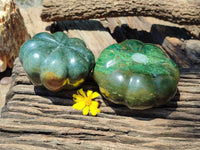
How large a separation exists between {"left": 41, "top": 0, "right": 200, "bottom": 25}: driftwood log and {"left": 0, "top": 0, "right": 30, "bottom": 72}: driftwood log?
0.45 metres

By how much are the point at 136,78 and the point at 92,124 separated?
0.60 meters

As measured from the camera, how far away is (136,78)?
1.88 m

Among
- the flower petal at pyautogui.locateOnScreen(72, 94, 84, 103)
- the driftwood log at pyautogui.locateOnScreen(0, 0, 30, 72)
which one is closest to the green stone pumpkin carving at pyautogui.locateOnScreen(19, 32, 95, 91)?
the flower petal at pyautogui.locateOnScreen(72, 94, 84, 103)

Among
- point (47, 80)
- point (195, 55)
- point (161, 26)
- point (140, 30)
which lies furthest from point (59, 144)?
point (161, 26)

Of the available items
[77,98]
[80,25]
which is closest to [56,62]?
[77,98]

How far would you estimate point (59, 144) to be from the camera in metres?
1.89

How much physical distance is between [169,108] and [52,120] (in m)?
1.16

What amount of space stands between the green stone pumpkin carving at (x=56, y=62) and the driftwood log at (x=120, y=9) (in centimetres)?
146

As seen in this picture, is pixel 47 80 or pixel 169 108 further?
pixel 169 108

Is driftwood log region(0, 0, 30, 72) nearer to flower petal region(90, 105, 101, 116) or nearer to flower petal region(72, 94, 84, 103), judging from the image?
flower petal region(72, 94, 84, 103)

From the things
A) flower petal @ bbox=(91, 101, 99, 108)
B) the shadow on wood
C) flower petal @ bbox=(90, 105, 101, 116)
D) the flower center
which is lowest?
flower petal @ bbox=(90, 105, 101, 116)

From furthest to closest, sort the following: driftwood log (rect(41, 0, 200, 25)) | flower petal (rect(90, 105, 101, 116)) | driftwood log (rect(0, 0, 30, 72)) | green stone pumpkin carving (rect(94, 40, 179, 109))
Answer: driftwood log (rect(41, 0, 200, 25))
driftwood log (rect(0, 0, 30, 72))
flower petal (rect(90, 105, 101, 116))
green stone pumpkin carving (rect(94, 40, 179, 109))

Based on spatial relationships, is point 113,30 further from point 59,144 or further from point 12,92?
point 59,144

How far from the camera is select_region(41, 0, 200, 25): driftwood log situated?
3436mm
